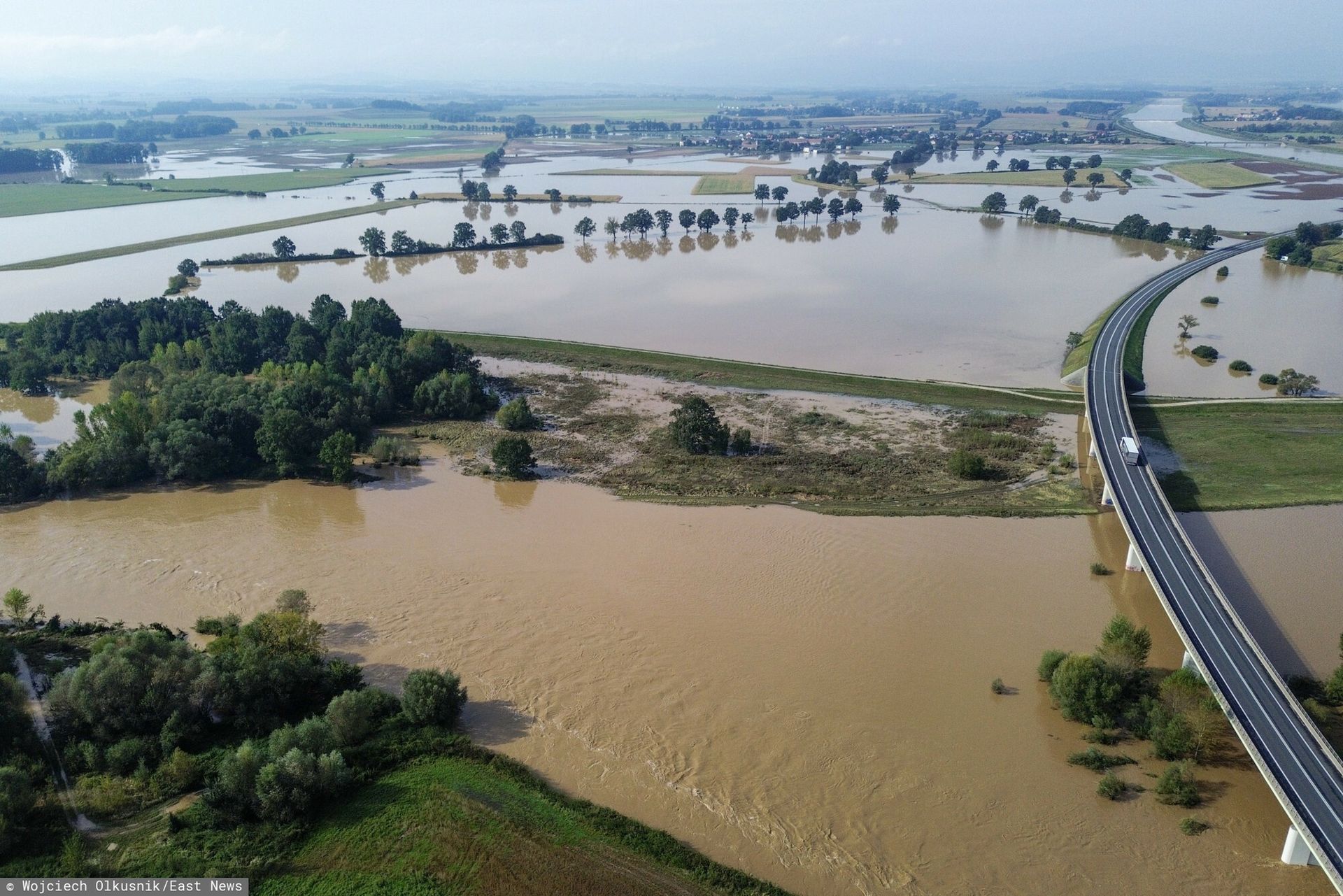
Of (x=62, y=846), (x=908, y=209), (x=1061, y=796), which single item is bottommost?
(x=1061, y=796)

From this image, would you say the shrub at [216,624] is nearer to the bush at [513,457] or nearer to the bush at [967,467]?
the bush at [513,457]

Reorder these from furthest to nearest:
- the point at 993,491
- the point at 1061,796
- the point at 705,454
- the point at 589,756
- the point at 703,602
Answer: the point at 705,454
the point at 993,491
the point at 703,602
the point at 589,756
the point at 1061,796

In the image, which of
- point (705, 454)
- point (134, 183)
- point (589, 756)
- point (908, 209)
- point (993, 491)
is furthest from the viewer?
point (134, 183)

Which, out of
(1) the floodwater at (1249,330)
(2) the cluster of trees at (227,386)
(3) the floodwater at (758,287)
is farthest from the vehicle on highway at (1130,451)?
(2) the cluster of trees at (227,386)

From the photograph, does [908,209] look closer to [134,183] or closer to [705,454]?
[705,454]

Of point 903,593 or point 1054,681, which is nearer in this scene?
point 1054,681

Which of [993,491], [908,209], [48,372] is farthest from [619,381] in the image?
[908,209]
